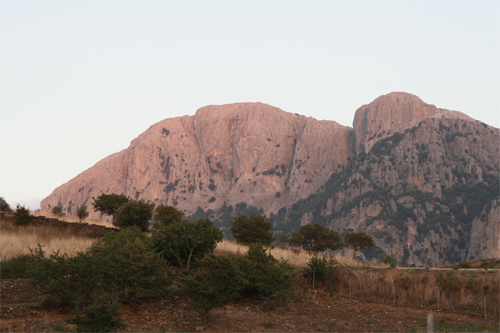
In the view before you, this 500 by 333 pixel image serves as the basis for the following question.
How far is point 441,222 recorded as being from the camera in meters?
163

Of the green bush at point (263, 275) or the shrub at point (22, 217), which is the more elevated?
the shrub at point (22, 217)

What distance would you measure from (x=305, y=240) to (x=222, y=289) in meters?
43.2

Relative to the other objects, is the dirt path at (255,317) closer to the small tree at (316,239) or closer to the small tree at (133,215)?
the small tree at (133,215)

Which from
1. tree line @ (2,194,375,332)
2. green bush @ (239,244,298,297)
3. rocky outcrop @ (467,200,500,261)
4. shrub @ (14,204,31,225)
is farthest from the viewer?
rocky outcrop @ (467,200,500,261)

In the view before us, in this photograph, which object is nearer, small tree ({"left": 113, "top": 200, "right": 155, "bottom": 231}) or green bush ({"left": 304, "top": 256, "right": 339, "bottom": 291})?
green bush ({"left": 304, "top": 256, "right": 339, "bottom": 291})

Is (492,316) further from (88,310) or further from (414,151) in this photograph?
(414,151)

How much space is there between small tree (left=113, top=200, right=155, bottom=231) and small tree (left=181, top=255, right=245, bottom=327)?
21341mm

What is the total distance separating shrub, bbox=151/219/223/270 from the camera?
78.7 feet

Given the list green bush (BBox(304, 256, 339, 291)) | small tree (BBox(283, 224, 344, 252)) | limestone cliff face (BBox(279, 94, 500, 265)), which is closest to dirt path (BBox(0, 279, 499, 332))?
green bush (BBox(304, 256, 339, 291))

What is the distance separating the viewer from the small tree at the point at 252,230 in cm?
4525

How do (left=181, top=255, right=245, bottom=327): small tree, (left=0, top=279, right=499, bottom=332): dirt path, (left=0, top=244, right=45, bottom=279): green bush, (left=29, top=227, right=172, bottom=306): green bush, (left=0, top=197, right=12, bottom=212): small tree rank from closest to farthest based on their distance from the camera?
(left=0, top=279, right=499, bottom=332): dirt path, (left=29, top=227, right=172, bottom=306): green bush, (left=181, top=255, right=245, bottom=327): small tree, (left=0, top=244, right=45, bottom=279): green bush, (left=0, top=197, right=12, bottom=212): small tree

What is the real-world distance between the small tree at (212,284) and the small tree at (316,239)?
4020cm

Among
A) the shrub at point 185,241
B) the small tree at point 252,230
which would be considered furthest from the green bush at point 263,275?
the small tree at point 252,230

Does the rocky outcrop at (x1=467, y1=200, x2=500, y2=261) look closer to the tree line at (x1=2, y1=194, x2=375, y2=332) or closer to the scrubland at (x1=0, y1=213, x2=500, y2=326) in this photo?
the scrubland at (x1=0, y1=213, x2=500, y2=326)
